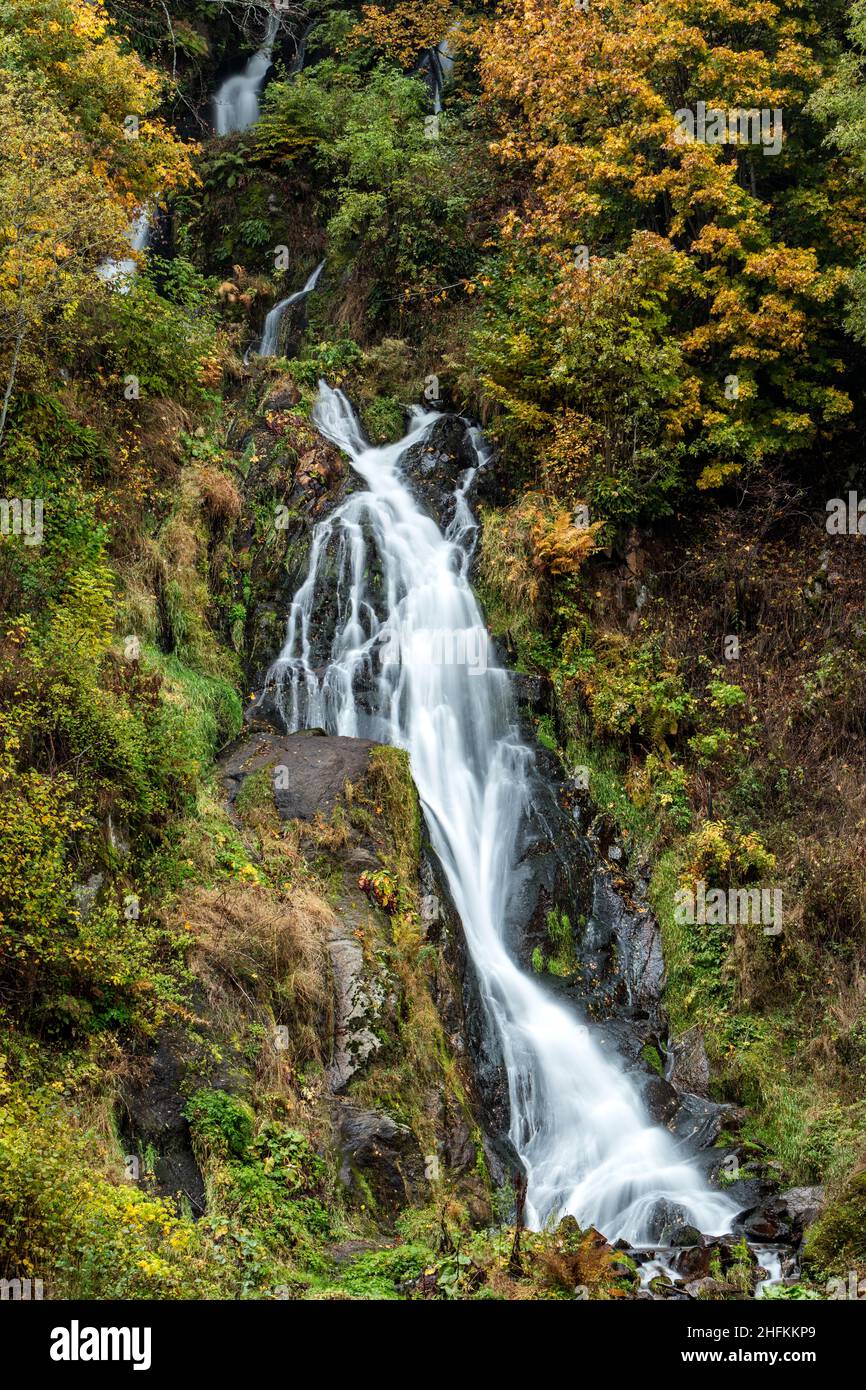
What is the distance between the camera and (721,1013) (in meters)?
12.2

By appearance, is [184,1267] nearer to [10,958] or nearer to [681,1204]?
[10,958]

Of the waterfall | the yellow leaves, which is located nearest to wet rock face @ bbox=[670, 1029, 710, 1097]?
the yellow leaves

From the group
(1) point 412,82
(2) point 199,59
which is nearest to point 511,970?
(1) point 412,82

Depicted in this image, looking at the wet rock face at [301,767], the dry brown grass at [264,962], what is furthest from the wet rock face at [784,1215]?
the wet rock face at [301,767]

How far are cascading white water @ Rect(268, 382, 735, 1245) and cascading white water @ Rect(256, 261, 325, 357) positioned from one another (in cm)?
190

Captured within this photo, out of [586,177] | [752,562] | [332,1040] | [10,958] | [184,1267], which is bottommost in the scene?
[184,1267]

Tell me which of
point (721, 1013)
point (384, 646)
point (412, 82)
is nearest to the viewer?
point (721, 1013)

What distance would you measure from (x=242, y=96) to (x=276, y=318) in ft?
24.8

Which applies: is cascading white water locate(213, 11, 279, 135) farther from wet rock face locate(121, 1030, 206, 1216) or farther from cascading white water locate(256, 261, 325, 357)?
wet rock face locate(121, 1030, 206, 1216)

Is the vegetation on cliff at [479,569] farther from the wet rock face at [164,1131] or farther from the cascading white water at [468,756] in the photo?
the cascading white water at [468,756]

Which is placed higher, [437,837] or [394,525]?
[394,525]

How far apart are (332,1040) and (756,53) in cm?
1426

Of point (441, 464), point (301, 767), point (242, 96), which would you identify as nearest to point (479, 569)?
point (441, 464)

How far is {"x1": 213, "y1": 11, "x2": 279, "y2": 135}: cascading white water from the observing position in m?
23.5
